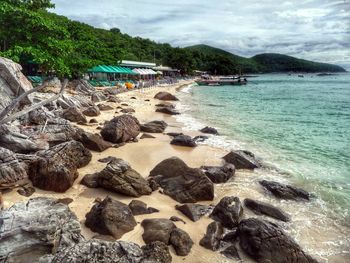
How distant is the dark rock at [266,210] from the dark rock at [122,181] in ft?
9.26

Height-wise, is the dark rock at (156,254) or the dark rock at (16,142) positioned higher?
the dark rock at (16,142)

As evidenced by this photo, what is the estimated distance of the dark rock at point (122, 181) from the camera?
844cm

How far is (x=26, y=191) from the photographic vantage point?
26.1 ft

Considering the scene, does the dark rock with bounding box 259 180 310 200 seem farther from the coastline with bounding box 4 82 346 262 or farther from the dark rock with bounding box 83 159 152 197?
the dark rock with bounding box 83 159 152 197

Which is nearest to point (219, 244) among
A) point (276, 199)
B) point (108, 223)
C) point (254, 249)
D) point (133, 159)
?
point (254, 249)

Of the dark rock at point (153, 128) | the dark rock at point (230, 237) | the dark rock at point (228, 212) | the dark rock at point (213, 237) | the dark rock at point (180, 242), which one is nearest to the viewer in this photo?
the dark rock at point (180, 242)

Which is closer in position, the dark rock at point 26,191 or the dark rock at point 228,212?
the dark rock at point 228,212

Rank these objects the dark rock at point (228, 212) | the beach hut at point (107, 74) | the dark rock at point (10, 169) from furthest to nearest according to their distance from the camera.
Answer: the beach hut at point (107, 74), the dark rock at point (10, 169), the dark rock at point (228, 212)

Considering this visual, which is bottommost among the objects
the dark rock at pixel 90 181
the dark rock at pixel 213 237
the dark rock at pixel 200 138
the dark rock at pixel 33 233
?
the dark rock at pixel 200 138

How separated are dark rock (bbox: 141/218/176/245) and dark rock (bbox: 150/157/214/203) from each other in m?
1.67

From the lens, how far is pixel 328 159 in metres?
13.9

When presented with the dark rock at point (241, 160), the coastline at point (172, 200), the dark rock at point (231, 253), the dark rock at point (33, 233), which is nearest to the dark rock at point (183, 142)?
the coastline at point (172, 200)

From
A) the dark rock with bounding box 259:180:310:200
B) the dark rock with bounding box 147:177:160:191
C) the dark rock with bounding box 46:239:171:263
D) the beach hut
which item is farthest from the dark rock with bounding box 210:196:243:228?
the beach hut

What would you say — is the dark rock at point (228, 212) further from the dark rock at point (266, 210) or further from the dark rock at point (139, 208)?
the dark rock at point (139, 208)
